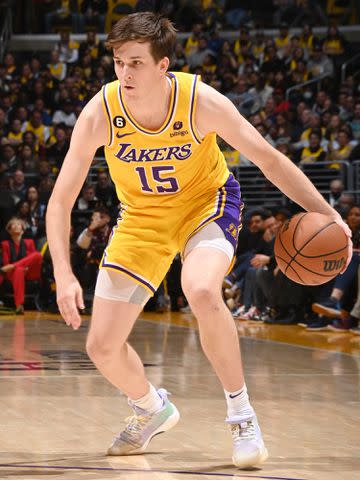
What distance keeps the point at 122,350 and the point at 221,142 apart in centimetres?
1065

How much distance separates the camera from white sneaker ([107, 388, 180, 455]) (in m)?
4.23

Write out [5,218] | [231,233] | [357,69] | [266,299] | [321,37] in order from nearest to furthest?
1. [231,233]
2. [266,299]
3. [5,218]
4. [357,69]
5. [321,37]

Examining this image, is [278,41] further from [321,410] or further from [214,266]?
[214,266]

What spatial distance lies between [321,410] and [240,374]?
4.85ft

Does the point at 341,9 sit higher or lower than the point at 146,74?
lower

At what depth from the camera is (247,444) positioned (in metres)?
3.94

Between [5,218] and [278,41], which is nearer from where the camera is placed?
[5,218]

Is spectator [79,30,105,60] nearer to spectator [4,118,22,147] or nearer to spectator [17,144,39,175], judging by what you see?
spectator [4,118,22,147]

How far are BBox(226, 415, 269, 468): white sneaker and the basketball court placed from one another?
5 centimetres

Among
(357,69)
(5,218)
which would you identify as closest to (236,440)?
(5,218)

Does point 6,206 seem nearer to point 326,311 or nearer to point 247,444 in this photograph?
point 326,311

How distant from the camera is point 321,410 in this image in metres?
5.36

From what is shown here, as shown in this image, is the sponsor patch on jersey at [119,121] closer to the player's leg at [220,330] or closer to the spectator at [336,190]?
the player's leg at [220,330]

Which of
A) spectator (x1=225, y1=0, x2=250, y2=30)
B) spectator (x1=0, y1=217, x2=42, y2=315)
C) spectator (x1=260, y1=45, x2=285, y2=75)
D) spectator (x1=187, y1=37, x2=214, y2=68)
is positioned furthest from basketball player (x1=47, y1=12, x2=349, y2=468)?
spectator (x1=225, y1=0, x2=250, y2=30)
